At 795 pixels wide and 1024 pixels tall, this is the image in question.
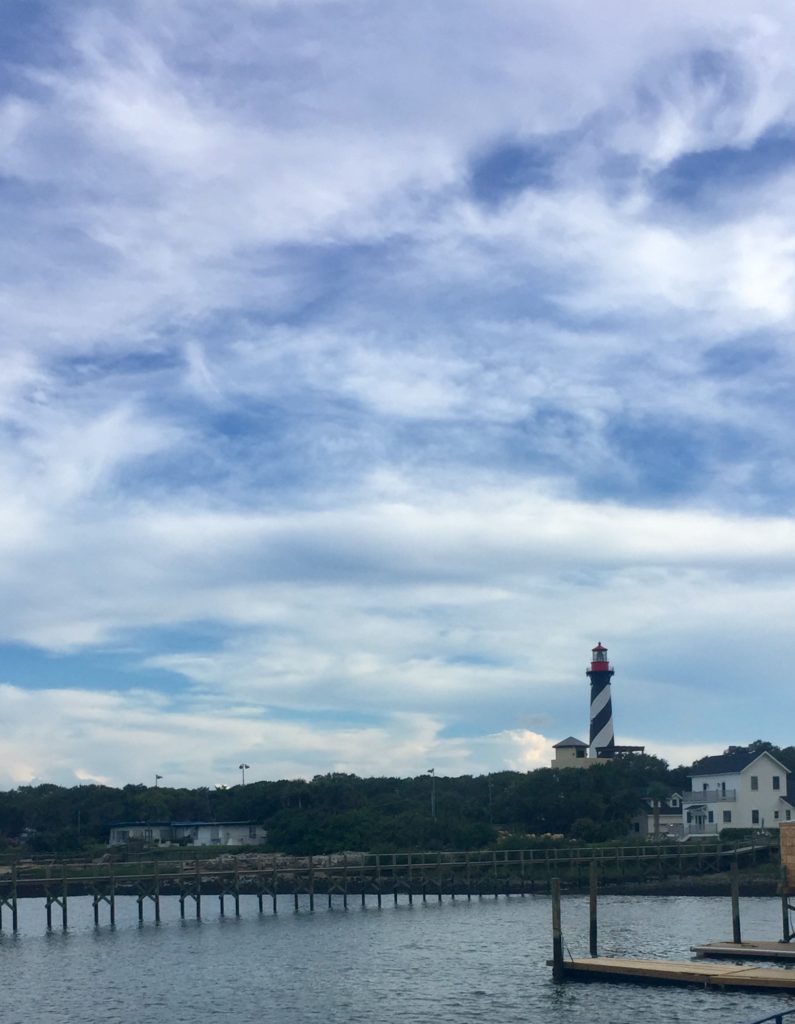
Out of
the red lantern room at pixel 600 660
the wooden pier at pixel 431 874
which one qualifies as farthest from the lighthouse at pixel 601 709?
the wooden pier at pixel 431 874

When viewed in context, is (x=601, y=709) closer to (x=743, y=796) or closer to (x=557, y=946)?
(x=743, y=796)

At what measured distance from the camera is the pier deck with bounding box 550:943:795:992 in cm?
3662

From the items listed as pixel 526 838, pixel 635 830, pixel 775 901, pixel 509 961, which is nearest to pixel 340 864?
pixel 526 838

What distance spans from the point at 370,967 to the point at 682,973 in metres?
15.6

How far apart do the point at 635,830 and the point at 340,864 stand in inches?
1111

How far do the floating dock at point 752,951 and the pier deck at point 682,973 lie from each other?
1.89m

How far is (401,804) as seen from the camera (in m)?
126

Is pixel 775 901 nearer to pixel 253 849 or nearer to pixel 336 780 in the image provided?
pixel 253 849

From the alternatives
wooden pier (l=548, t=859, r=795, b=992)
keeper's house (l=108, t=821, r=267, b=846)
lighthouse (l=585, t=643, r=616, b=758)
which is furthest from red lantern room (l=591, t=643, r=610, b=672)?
wooden pier (l=548, t=859, r=795, b=992)

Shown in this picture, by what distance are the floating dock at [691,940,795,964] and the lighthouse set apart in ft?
317

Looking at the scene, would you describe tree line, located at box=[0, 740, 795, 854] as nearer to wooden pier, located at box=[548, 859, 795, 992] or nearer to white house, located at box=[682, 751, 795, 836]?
white house, located at box=[682, 751, 795, 836]

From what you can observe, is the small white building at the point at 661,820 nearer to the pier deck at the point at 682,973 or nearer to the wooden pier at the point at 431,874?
the wooden pier at the point at 431,874

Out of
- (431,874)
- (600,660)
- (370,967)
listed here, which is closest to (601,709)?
(600,660)

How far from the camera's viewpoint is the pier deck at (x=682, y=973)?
3662cm
